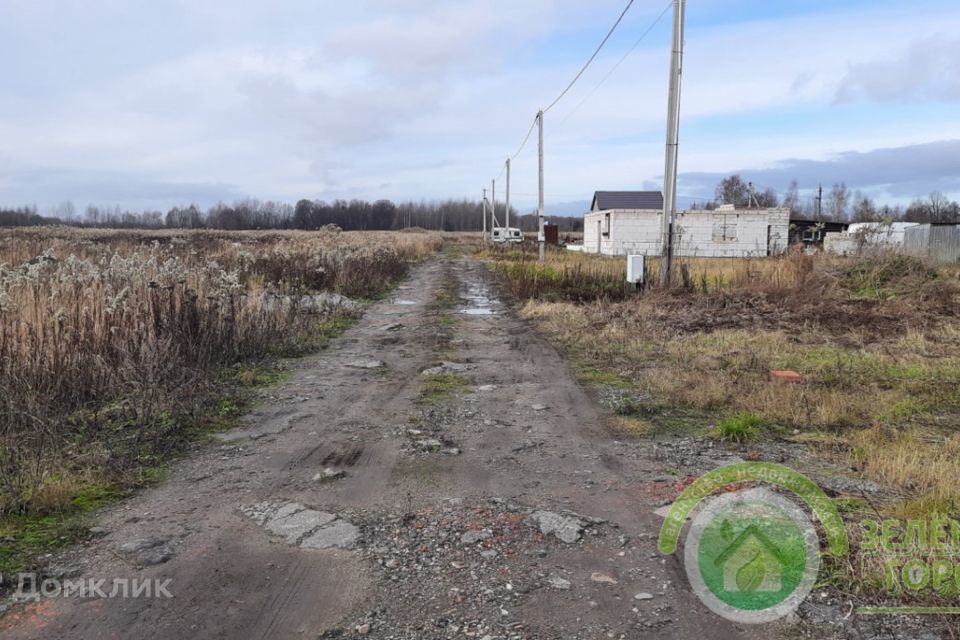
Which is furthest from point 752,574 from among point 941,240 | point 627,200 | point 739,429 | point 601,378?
point 627,200

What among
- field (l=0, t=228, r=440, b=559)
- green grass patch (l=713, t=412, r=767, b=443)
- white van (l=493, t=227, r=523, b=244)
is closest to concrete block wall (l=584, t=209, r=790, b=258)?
white van (l=493, t=227, r=523, b=244)

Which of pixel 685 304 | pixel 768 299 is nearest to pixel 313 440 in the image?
pixel 685 304

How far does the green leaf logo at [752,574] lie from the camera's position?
308 centimetres

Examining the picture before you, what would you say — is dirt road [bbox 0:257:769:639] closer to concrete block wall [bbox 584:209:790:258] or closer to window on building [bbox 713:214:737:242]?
concrete block wall [bbox 584:209:790:258]

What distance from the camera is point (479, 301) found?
1662 cm

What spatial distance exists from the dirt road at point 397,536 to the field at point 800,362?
101 centimetres

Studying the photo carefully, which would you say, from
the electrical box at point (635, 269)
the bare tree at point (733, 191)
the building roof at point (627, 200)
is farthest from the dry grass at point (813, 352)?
the bare tree at point (733, 191)

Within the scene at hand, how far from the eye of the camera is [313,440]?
5355 mm

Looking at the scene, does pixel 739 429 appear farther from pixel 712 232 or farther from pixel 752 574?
pixel 712 232

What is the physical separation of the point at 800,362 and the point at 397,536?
628 centimetres

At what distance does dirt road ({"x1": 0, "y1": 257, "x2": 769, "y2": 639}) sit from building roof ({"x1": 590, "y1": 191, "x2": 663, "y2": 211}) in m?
42.7

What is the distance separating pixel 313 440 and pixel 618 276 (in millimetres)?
12670

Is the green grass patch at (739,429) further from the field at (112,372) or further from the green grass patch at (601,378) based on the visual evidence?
the field at (112,372)

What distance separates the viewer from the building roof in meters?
46.9
